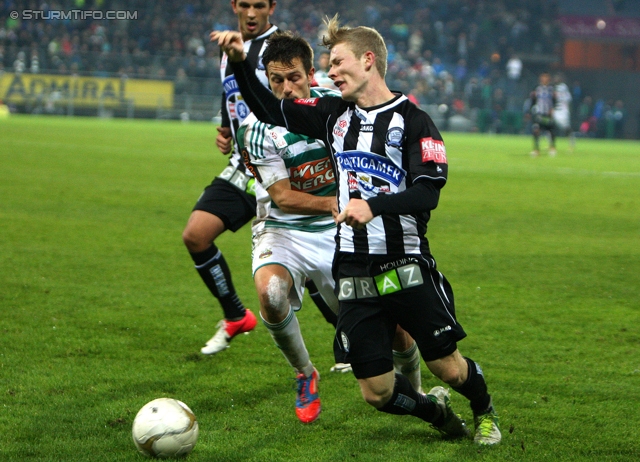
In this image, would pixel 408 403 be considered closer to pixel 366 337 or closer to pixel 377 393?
pixel 377 393

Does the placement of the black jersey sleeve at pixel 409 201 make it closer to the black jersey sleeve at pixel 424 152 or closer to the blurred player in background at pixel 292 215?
the black jersey sleeve at pixel 424 152

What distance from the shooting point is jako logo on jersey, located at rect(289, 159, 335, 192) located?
4.66m

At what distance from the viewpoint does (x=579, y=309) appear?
6.64 m

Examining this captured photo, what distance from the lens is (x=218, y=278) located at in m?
5.69

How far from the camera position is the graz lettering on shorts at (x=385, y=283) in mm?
3693

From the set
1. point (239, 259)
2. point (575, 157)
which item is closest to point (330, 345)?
point (239, 259)

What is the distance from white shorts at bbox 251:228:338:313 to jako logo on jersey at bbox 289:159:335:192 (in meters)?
0.26

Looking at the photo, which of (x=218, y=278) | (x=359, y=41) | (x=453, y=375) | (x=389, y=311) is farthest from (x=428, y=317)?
(x=218, y=278)

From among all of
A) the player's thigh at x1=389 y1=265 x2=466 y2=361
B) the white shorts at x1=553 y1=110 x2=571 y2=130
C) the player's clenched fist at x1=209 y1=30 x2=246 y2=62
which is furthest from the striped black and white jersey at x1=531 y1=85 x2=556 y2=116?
the player's clenched fist at x1=209 y1=30 x2=246 y2=62

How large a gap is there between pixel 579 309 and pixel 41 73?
31466mm

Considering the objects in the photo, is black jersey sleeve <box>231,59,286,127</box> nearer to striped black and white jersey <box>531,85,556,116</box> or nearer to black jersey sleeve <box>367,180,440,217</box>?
black jersey sleeve <box>367,180,440,217</box>

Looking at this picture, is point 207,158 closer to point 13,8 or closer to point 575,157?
point 575,157

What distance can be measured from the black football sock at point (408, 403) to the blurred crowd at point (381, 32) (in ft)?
90.0

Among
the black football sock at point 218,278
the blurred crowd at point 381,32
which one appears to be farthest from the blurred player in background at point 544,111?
the black football sock at point 218,278
